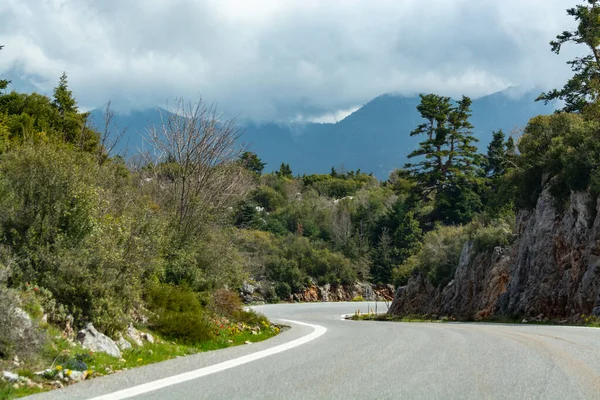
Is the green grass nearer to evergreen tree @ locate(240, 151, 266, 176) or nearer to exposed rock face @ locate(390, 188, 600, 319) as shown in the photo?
evergreen tree @ locate(240, 151, 266, 176)

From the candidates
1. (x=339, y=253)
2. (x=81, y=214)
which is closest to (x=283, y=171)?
(x=339, y=253)

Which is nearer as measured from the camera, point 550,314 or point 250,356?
point 250,356

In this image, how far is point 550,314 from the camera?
21.8 m

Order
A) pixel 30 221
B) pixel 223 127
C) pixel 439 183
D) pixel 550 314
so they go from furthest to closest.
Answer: pixel 439 183
pixel 550 314
pixel 223 127
pixel 30 221

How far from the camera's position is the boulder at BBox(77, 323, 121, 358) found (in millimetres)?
8555

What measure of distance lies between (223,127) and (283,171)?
97543 millimetres

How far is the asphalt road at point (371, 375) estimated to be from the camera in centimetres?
559

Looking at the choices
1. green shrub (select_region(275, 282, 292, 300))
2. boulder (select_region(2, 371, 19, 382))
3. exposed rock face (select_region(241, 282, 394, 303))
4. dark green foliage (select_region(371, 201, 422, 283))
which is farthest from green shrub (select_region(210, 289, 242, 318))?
dark green foliage (select_region(371, 201, 422, 283))

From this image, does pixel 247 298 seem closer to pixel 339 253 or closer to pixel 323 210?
pixel 339 253

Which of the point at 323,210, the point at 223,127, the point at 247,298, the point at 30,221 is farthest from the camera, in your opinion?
the point at 323,210

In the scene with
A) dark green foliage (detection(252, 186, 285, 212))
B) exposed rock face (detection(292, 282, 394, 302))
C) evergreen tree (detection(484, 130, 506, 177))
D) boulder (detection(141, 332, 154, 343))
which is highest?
evergreen tree (detection(484, 130, 506, 177))

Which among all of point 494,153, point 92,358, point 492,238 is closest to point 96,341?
point 92,358

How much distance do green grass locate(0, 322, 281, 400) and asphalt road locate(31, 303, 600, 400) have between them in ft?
1.25

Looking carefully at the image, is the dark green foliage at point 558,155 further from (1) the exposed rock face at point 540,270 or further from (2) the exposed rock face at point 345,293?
(2) the exposed rock face at point 345,293
